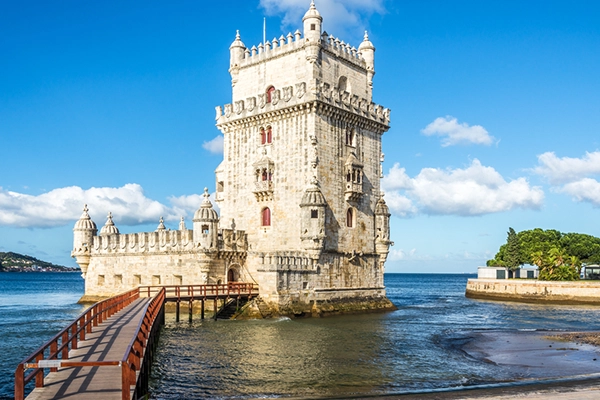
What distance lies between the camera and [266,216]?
146 feet

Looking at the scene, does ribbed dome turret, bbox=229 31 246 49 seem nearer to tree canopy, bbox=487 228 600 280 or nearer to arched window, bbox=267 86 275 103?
arched window, bbox=267 86 275 103

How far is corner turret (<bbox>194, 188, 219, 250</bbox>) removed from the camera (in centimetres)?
4216

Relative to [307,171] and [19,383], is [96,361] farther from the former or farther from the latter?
[307,171]

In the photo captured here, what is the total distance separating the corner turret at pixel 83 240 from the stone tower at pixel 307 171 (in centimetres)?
1232

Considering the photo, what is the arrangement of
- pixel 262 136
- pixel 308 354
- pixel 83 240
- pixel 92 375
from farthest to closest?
1. pixel 83 240
2. pixel 262 136
3. pixel 308 354
4. pixel 92 375

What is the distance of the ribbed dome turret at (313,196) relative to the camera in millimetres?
40906

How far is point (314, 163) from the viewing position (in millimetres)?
41812

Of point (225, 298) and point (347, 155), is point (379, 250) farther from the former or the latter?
point (225, 298)

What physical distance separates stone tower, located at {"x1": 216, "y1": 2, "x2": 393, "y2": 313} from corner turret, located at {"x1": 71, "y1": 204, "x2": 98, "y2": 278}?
12.3 m

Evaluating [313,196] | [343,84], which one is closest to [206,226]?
[313,196]

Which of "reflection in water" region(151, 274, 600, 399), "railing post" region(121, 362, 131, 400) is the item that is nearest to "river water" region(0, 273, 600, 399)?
"reflection in water" region(151, 274, 600, 399)

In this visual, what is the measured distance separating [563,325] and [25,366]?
37.3 meters

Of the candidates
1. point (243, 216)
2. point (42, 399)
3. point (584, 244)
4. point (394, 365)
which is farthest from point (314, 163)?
point (584, 244)

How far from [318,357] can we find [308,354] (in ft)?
2.56
